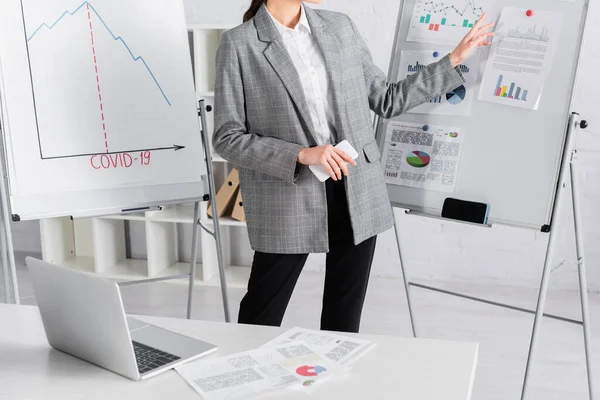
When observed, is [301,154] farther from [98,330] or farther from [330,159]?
[98,330]

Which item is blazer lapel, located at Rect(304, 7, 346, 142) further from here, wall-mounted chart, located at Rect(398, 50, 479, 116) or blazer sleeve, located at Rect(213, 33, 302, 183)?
wall-mounted chart, located at Rect(398, 50, 479, 116)

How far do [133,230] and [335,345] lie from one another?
2.97 meters

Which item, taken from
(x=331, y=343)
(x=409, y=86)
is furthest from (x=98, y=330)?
(x=409, y=86)

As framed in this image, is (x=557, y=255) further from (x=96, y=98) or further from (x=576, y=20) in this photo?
(x=96, y=98)

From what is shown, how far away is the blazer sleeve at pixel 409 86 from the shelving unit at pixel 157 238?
1.57 meters

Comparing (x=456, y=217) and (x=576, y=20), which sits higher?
(x=576, y=20)

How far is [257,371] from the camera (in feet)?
3.94

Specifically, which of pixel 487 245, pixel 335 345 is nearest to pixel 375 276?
pixel 487 245

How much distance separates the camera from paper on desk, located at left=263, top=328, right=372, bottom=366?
4.11 feet

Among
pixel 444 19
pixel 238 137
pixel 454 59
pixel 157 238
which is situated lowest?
pixel 157 238

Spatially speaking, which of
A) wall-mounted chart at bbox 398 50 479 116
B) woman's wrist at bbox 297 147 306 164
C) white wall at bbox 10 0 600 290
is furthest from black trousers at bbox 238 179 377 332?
white wall at bbox 10 0 600 290

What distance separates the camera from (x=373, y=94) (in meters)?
2.08

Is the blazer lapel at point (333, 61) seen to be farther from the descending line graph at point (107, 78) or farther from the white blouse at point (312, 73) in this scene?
the descending line graph at point (107, 78)

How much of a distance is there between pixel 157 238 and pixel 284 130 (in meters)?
2.03
